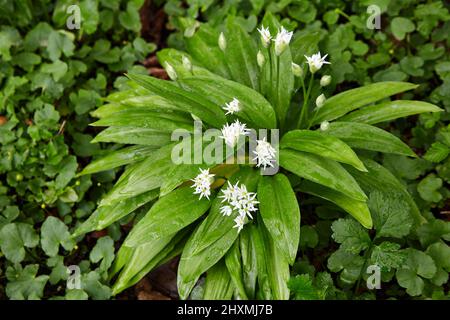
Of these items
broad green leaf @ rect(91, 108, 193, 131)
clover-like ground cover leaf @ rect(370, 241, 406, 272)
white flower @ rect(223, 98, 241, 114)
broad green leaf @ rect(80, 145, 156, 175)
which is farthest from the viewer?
broad green leaf @ rect(80, 145, 156, 175)

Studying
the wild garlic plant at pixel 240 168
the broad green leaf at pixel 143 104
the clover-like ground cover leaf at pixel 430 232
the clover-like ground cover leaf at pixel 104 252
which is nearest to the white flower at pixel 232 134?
the wild garlic plant at pixel 240 168

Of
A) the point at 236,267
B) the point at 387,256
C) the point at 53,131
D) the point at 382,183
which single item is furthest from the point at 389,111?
the point at 53,131

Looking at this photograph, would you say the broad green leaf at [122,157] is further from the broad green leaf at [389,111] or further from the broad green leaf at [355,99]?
the broad green leaf at [389,111]

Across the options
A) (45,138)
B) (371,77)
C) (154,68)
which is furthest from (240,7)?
(45,138)

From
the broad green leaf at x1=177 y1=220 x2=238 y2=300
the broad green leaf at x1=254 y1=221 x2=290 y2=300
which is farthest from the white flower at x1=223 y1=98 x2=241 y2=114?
the broad green leaf at x1=254 y1=221 x2=290 y2=300

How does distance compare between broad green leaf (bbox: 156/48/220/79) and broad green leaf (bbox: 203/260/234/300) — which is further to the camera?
broad green leaf (bbox: 156/48/220/79)

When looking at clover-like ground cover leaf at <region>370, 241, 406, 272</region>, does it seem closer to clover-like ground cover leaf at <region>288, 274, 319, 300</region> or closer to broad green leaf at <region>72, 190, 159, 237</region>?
clover-like ground cover leaf at <region>288, 274, 319, 300</region>

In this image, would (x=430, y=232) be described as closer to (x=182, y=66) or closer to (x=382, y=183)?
(x=382, y=183)
